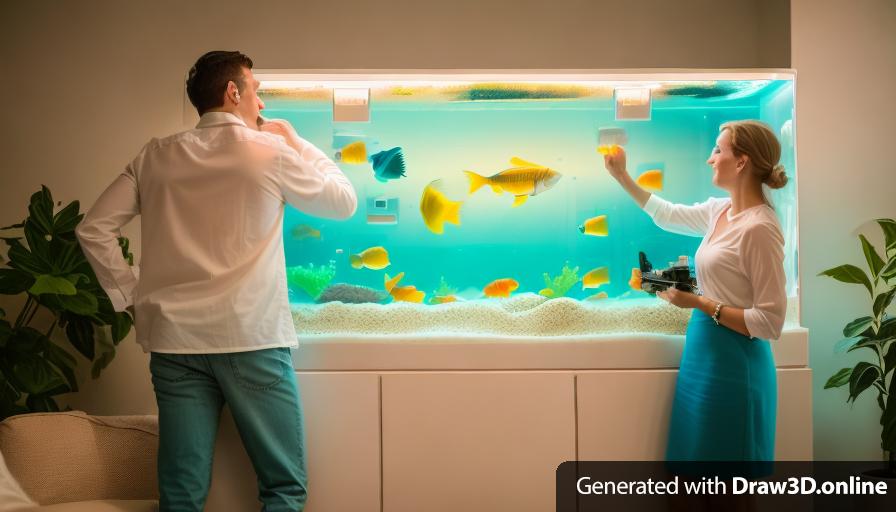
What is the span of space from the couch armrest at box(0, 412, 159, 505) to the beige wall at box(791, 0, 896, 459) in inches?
107

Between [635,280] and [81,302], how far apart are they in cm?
218

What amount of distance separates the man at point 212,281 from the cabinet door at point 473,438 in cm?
41

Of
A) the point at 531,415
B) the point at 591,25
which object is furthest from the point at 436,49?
the point at 531,415

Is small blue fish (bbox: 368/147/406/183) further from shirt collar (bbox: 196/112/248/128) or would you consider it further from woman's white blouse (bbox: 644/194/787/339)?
woman's white blouse (bbox: 644/194/787/339)

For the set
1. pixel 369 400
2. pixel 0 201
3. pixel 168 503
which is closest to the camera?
pixel 168 503

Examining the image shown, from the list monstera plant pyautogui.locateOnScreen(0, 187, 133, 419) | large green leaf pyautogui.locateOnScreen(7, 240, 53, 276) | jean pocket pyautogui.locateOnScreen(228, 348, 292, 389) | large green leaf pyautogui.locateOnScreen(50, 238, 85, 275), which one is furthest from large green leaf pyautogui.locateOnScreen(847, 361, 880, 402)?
large green leaf pyautogui.locateOnScreen(7, 240, 53, 276)

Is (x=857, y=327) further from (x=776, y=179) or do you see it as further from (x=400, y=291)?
(x=400, y=291)

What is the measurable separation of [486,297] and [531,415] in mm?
448

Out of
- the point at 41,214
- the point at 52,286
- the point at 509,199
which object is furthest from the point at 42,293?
the point at 509,199

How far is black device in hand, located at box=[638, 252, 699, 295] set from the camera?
253 cm

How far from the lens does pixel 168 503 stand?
215cm

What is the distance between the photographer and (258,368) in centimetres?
218

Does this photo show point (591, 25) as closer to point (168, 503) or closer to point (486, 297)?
point (486, 297)

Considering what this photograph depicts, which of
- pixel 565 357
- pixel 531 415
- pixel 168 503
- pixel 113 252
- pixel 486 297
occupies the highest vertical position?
pixel 113 252
